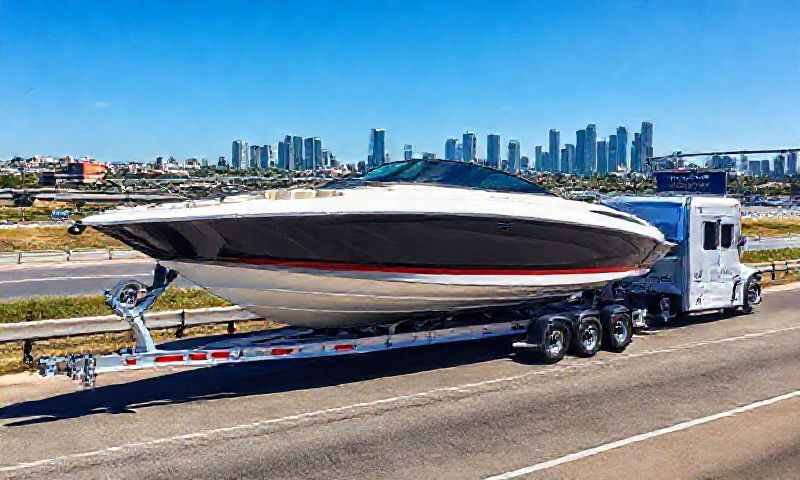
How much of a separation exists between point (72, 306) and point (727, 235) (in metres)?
11.2

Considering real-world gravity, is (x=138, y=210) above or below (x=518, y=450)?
above

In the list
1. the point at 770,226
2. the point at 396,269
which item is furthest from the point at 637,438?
the point at 770,226

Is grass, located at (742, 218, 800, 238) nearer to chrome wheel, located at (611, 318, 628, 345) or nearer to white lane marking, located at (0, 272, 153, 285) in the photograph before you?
white lane marking, located at (0, 272, 153, 285)

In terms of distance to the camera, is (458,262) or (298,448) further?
(458,262)

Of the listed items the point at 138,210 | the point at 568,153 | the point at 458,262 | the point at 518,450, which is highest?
the point at 568,153

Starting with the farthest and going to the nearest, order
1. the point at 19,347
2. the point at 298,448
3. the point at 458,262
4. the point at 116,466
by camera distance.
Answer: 1. the point at 19,347
2. the point at 458,262
3. the point at 298,448
4. the point at 116,466

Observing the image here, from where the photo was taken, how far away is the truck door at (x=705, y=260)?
12.0 m

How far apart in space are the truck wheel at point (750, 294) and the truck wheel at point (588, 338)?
15.6 ft

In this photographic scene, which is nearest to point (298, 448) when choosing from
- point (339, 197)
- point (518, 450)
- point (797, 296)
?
point (518, 450)

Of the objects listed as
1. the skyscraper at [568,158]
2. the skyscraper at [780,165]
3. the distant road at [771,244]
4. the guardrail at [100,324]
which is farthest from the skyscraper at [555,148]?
the guardrail at [100,324]

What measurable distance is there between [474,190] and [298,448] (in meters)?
3.88

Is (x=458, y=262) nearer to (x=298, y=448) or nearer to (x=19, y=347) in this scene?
(x=298, y=448)

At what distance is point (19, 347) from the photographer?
33.8ft

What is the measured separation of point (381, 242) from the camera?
26.3 ft
